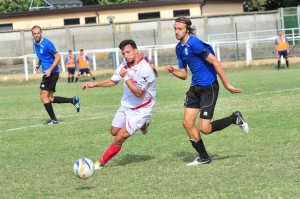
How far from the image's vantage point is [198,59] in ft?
32.1

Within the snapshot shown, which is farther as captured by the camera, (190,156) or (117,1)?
(117,1)

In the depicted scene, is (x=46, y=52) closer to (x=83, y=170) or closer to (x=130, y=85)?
(x=130, y=85)

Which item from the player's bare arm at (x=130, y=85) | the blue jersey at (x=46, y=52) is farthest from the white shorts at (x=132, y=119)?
the blue jersey at (x=46, y=52)

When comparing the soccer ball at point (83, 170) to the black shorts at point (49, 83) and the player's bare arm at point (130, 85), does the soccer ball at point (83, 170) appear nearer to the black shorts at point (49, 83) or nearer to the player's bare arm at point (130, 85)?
the player's bare arm at point (130, 85)

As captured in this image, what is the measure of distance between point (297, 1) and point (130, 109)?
53.0m

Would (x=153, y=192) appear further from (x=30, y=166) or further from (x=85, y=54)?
(x=85, y=54)

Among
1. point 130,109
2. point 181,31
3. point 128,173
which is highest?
point 181,31

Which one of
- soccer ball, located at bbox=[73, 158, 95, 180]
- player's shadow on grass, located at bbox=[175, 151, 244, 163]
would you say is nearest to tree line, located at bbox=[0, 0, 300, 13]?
player's shadow on grass, located at bbox=[175, 151, 244, 163]

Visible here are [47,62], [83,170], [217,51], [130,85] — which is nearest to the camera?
[83,170]

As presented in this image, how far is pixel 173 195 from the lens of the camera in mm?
7695

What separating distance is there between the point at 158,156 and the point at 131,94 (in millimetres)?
1250

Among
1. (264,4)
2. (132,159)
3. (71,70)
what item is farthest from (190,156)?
(264,4)

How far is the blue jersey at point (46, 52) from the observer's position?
51.1ft

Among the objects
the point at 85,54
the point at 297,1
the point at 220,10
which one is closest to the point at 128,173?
the point at 85,54
